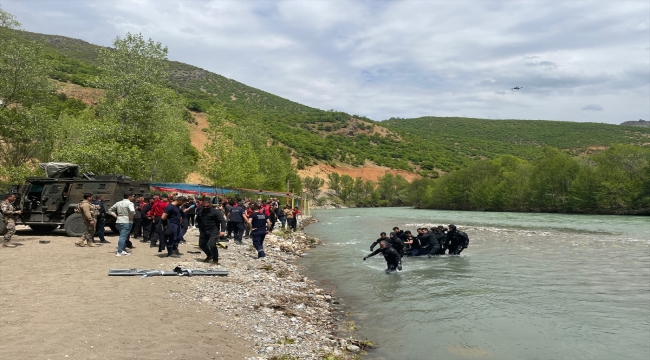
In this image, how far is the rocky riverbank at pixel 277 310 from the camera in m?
6.73

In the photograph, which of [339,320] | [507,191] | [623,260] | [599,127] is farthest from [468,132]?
[339,320]

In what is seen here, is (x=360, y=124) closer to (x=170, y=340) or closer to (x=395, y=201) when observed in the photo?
(x=395, y=201)

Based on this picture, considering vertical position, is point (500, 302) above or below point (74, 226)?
below

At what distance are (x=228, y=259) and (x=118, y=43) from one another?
18.0 m

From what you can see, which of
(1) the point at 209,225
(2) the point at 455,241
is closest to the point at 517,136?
(2) the point at 455,241

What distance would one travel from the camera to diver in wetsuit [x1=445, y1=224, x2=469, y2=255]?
58.6 feet

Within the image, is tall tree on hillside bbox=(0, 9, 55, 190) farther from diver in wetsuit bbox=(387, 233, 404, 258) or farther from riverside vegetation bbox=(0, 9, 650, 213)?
diver in wetsuit bbox=(387, 233, 404, 258)

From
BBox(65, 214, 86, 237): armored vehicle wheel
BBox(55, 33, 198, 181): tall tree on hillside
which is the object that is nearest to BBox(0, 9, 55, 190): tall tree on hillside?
BBox(55, 33, 198, 181): tall tree on hillside

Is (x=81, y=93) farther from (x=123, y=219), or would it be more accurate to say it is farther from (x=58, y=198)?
(x=123, y=219)

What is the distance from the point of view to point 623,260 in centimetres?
1739

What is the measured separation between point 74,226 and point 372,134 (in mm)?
125311

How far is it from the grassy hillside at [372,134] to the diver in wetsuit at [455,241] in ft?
263

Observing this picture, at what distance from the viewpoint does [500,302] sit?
10812 millimetres

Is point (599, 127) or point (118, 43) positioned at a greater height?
point (599, 127)
